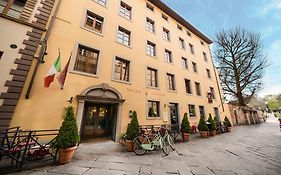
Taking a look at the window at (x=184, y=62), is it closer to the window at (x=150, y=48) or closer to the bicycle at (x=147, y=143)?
the window at (x=150, y=48)

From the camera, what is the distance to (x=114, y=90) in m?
8.58

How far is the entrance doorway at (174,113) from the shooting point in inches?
463

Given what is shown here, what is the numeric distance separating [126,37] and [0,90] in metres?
8.93

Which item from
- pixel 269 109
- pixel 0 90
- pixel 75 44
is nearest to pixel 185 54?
pixel 75 44

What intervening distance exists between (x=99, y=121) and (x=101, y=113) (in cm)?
56

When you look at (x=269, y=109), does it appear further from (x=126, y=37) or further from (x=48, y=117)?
(x=48, y=117)

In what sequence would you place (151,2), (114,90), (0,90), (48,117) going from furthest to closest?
(151,2)
(114,90)
(48,117)
(0,90)

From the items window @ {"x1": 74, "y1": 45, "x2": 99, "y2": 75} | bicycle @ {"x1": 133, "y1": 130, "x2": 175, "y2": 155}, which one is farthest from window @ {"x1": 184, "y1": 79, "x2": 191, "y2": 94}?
window @ {"x1": 74, "y1": 45, "x2": 99, "y2": 75}

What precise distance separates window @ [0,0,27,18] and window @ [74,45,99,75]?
3365mm

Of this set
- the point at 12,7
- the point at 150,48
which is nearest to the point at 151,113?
the point at 150,48

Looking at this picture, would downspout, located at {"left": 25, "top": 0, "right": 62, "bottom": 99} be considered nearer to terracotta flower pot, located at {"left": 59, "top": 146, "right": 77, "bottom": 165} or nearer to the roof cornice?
terracotta flower pot, located at {"left": 59, "top": 146, "right": 77, "bottom": 165}

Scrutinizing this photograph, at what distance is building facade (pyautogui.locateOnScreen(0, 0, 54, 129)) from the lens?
5348 millimetres

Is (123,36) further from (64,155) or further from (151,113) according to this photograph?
(64,155)

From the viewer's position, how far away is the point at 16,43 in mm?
6012
